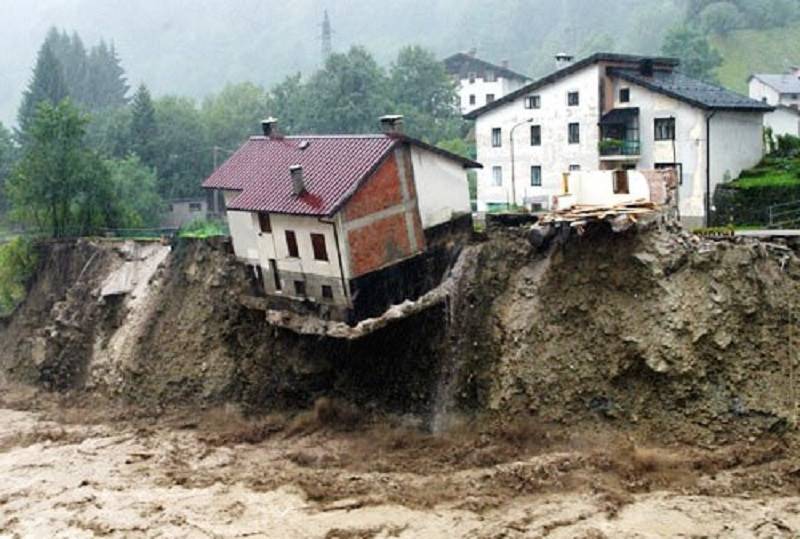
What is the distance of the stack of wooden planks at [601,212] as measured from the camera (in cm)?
3481

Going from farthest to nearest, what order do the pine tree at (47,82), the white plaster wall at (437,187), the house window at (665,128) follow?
the pine tree at (47,82) < the house window at (665,128) < the white plaster wall at (437,187)

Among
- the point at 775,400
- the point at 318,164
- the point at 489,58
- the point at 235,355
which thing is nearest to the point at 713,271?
the point at 775,400

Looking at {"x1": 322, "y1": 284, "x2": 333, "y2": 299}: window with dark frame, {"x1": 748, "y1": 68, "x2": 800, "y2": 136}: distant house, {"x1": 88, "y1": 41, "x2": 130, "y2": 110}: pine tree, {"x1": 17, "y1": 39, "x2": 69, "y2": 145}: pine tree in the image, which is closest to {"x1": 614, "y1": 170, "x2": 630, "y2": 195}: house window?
{"x1": 322, "y1": 284, "x2": 333, "y2": 299}: window with dark frame

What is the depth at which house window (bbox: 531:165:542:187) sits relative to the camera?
173 ft

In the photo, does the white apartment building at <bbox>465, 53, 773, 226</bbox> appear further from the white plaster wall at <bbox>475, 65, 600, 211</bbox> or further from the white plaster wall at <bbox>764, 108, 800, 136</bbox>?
the white plaster wall at <bbox>764, 108, 800, 136</bbox>

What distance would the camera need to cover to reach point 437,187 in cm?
4012

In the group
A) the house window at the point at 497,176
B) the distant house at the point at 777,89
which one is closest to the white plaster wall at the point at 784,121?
the distant house at the point at 777,89

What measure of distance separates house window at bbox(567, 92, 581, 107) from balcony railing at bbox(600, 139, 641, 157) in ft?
9.41

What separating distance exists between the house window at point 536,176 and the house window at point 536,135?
133 cm

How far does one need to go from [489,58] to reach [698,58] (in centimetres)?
6314

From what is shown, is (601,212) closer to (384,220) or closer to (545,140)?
(384,220)

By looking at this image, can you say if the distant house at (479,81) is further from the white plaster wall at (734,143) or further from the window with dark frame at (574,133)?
the white plaster wall at (734,143)

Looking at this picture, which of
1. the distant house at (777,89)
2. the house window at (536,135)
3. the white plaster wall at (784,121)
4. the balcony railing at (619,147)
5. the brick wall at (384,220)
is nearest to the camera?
the brick wall at (384,220)

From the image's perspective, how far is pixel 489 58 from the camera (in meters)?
154
